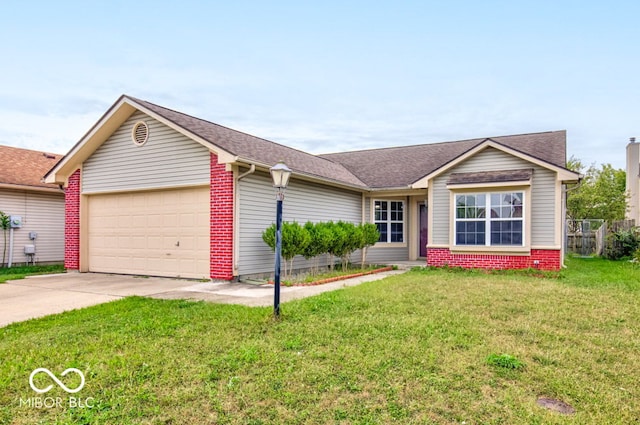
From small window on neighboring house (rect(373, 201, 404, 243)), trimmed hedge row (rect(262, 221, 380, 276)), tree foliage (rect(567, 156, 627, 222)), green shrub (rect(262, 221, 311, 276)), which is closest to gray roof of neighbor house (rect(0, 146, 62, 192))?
green shrub (rect(262, 221, 311, 276))

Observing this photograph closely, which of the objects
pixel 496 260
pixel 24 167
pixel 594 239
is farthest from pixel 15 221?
pixel 594 239

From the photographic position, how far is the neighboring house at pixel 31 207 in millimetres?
14398

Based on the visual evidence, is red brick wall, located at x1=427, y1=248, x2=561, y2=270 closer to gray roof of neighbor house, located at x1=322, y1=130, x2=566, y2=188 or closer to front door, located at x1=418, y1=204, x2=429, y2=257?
gray roof of neighbor house, located at x1=322, y1=130, x2=566, y2=188

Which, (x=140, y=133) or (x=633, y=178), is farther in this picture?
(x=633, y=178)

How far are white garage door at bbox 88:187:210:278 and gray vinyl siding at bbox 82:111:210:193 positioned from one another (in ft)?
1.10

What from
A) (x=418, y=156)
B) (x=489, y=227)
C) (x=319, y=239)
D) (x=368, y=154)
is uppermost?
(x=368, y=154)

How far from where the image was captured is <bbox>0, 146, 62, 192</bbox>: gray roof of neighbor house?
14.4 metres

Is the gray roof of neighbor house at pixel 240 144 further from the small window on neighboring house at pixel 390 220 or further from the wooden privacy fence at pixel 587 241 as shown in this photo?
the wooden privacy fence at pixel 587 241

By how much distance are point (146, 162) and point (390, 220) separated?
8624 mm

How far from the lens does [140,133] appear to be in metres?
11.3

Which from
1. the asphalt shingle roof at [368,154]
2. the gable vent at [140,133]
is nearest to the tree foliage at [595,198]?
the asphalt shingle roof at [368,154]

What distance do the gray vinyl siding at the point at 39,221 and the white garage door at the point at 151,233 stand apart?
13.9 ft

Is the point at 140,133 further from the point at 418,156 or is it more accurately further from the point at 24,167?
the point at 418,156

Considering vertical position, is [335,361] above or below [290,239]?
below
